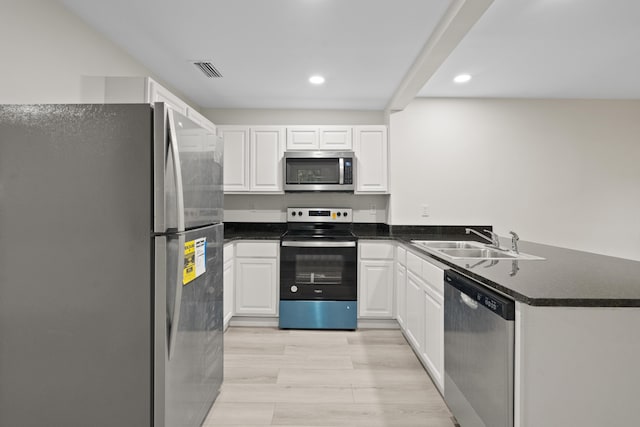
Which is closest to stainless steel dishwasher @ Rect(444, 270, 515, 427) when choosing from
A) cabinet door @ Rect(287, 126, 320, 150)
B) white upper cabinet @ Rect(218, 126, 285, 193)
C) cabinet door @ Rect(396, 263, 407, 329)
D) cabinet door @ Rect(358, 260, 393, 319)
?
cabinet door @ Rect(396, 263, 407, 329)

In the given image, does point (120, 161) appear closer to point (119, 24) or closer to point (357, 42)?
point (119, 24)

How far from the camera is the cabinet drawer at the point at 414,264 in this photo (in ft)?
8.75

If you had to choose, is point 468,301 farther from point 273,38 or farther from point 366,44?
point 273,38

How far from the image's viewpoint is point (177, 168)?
4.94 feet

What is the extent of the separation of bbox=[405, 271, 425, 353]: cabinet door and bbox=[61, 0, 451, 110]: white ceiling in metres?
1.79

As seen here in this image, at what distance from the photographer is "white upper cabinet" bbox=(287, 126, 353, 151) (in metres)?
3.78

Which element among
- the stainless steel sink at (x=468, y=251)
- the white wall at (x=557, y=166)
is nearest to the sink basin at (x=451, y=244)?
the stainless steel sink at (x=468, y=251)

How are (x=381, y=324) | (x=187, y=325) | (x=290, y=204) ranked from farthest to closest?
(x=290, y=204) < (x=381, y=324) < (x=187, y=325)

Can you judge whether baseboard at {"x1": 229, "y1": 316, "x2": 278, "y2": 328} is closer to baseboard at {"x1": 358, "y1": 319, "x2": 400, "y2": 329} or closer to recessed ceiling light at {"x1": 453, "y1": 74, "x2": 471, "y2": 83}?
baseboard at {"x1": 358, "y1": 319, "x2": 400, "y2": 329}

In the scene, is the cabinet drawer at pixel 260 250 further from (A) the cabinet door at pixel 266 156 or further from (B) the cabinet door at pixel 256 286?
(A) the cabinet door at pixel 266 156

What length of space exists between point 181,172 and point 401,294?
242 cm

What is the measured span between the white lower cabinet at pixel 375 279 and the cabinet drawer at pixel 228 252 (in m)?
1.29

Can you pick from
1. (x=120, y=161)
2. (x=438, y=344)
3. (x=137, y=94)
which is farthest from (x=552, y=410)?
(x=137, y=94)

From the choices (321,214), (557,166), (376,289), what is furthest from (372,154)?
(557,166)
